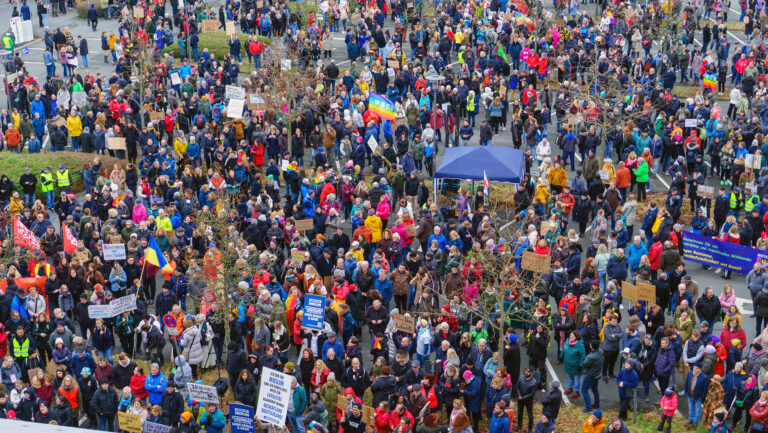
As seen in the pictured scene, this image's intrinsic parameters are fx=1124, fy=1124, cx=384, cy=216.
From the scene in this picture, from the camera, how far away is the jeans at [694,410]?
19172 millimetres

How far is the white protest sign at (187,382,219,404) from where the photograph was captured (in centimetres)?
1834

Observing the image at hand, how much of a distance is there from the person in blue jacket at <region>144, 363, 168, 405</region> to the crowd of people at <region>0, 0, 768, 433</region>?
32 millimetres

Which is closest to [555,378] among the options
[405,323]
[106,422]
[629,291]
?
[629,291]

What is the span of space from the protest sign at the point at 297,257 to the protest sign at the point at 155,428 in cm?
609

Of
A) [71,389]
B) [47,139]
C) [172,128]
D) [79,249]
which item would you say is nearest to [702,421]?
[71,389]

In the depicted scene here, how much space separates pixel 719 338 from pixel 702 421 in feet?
5.52

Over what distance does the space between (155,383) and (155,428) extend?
1162 millimetres

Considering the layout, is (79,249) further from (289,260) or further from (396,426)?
(396,426)

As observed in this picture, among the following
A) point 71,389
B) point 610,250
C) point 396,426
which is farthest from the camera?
point 610,250

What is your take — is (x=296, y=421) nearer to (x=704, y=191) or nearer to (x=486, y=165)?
(x=486, y=165)

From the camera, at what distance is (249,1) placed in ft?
161

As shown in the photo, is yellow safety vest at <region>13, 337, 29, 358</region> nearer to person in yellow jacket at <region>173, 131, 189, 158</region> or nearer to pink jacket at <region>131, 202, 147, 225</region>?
pink jacket at <region>131, 202, 147, 225</region>

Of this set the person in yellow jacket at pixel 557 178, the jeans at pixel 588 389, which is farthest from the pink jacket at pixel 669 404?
the person in yellow jacket at pixel 557 178

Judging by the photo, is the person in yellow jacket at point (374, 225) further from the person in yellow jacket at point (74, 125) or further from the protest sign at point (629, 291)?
the person in yellow jacket at point (74, 125)
